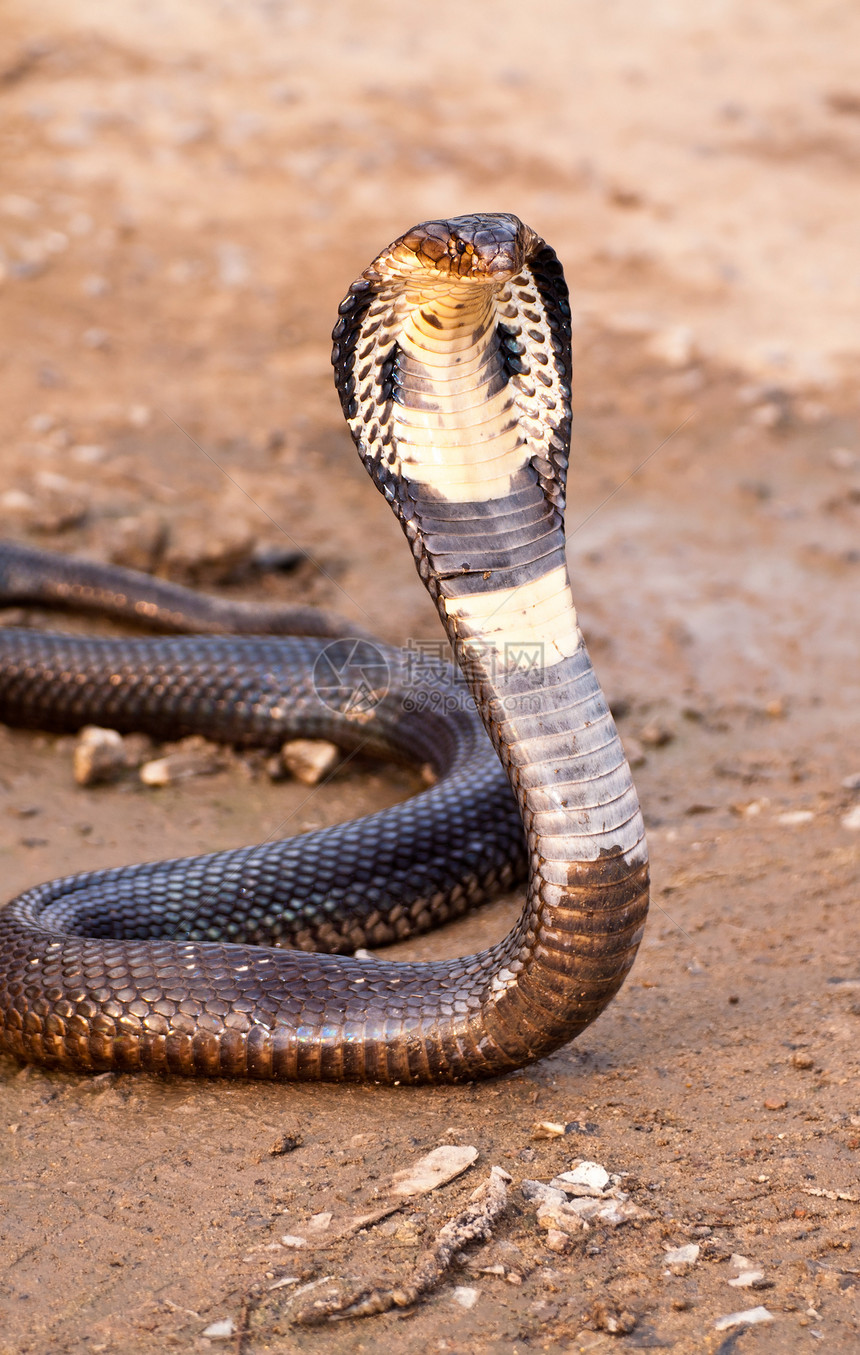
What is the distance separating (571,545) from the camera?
6.40m

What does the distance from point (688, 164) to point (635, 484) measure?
4.00m

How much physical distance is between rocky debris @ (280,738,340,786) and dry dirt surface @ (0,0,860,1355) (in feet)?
0.21

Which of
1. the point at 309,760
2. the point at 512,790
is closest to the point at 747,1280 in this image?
the point at 512,790

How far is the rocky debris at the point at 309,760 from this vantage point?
4832 mm

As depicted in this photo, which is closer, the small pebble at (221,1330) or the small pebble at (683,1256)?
the small pebble at (221,1330)

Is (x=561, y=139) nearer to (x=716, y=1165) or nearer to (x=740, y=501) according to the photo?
(x=740, y=501)

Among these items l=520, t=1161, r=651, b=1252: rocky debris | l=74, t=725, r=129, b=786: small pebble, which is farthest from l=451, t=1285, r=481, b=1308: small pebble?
l=74, t=725, r=129, b=786: small pebble

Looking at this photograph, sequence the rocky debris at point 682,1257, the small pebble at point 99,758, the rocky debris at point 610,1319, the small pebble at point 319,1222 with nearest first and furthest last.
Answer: the rocky debris at point 610,1319
the rocky debris at point 682,1257
the small pebble at point 319,1222
the small pebble at point 99,758

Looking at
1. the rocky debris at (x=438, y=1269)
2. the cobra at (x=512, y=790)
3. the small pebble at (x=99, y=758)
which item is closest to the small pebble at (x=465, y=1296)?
the rocky debris at (x=438, y=1269)

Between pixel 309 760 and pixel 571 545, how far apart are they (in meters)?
2.17

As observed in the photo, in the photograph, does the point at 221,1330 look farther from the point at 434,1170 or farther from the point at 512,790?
the point at 512,790

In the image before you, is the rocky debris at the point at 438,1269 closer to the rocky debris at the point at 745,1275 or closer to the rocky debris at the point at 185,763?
the rocky debris at the point at 745,1275

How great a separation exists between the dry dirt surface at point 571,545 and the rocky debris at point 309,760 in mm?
63

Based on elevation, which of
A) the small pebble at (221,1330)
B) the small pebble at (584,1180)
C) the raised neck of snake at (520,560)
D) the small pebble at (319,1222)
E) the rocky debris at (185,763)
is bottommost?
the rocky debris at (185,763)
